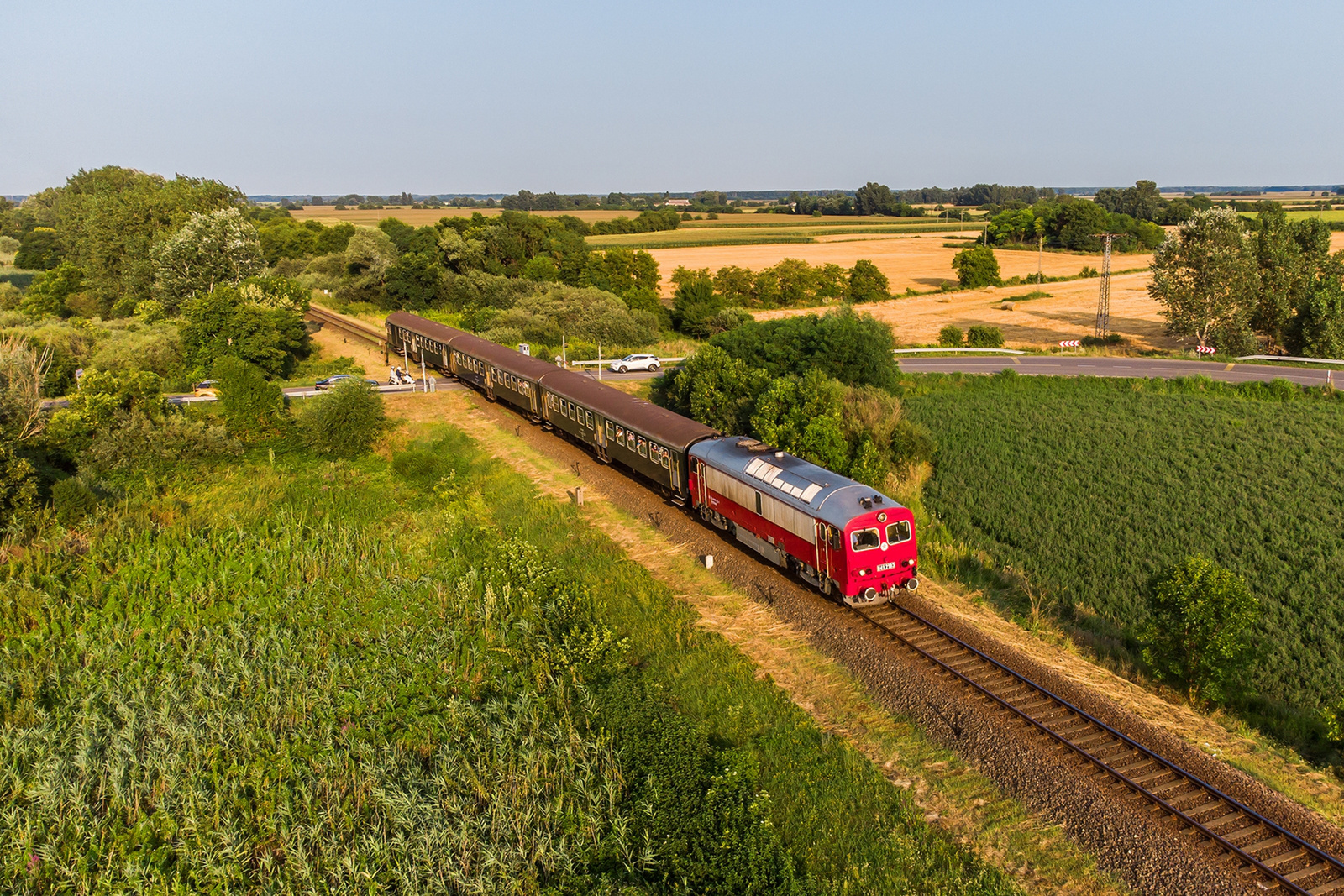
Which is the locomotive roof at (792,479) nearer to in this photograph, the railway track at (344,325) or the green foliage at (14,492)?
the green foliage at (14,492)

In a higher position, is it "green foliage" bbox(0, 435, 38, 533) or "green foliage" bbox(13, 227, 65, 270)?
"green foliage" bbox(13, 227, 65, 270)

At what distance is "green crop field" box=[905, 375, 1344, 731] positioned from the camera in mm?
22000

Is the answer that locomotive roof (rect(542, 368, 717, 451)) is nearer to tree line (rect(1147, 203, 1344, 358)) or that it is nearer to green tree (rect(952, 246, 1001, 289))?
tree line (rect(1147, 203, 1344, 358))

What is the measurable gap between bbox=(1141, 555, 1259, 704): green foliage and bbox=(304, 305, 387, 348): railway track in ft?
186

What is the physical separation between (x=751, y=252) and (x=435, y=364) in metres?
86.2

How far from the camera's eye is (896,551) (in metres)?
19.9

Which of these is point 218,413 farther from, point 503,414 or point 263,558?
point 263,558

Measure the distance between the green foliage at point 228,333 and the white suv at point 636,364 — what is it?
20971mm

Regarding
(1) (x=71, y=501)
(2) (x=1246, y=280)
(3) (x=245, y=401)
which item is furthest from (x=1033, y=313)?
(1) (x=71, y=501)

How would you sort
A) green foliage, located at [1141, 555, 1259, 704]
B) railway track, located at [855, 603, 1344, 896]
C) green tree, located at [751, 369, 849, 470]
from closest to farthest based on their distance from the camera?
railway track, located at [855, 603, 1344, 896] < green foliage, located at [1141, 555, 1259, 704] < green tree, located at [751, 369, 849, 470]

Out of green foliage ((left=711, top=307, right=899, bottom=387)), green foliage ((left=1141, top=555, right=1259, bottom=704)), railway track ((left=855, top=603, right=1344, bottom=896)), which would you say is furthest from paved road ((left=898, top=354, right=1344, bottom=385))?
railway track ((left=855, top=603, right=1344, bottom=896))

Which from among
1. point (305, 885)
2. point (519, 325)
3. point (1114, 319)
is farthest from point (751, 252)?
point (305, 885)

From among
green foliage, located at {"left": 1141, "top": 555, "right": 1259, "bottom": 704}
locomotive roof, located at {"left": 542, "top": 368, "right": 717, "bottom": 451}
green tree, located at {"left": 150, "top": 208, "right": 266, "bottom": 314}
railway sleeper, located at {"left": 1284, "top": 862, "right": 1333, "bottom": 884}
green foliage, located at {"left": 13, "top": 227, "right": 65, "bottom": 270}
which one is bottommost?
railway sleeper, located at {"left": 1284, "top": 862, "right": 1333, "bottom": 884}

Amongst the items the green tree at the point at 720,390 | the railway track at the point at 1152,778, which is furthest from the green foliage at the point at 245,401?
the railway track at the point at 1152,778
